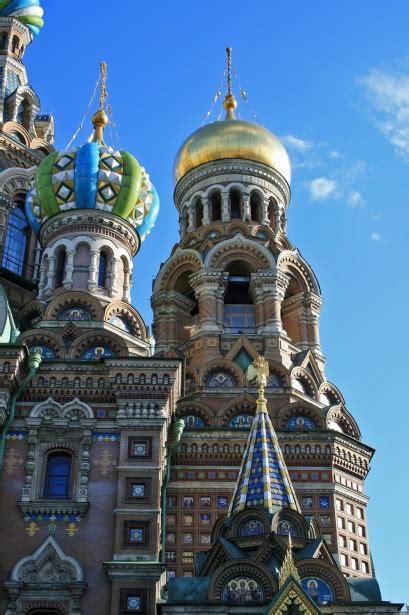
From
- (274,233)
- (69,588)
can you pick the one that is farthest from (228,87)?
(69,588)

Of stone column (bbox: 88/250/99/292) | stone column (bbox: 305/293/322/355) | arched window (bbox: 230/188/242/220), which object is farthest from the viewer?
arched window (bbox: 230/188/242/220)

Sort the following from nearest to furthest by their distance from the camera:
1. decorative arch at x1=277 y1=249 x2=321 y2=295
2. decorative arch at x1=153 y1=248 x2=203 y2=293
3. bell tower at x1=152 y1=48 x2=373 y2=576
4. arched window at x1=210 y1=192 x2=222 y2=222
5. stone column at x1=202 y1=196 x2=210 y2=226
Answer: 1. bell tower at x1=152 y1=48 x2=373 y2=576
2. decorative arch at x1=277 y1=249 x2=321 y2=295
3. decorative arch at x1=153 y1=248 x2=203 y2=293
4. stone column at x1=202 y1=196 x2=210 y2=226
5. arched window at x1=210 y1=192 x2=222 y2=222

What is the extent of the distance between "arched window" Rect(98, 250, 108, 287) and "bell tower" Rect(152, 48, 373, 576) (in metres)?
2.12

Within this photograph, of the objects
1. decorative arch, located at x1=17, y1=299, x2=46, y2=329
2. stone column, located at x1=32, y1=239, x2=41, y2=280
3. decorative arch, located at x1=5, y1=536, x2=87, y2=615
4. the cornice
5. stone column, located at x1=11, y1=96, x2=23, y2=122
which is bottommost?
decorative arch, located at x1=5, y1=536, x2=87, y2=615

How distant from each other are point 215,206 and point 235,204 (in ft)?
1.47

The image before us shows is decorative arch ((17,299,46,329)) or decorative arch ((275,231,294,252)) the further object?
decorative arch ((275,231,294,252))

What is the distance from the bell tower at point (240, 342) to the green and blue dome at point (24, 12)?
4415mm

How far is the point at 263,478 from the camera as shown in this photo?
11844 millimetres

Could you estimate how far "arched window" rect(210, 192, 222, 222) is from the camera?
20.5m

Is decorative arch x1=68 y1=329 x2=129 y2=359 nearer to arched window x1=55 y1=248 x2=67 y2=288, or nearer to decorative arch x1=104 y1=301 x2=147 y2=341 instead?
decorative arch x1=104 y1=301 x2=147 y2=341

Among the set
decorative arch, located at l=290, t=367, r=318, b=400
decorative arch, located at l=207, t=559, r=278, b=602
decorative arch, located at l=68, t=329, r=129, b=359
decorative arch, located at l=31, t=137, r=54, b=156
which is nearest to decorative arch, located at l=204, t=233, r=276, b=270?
decorative arch, located at l=290, t=367, r=318, b=400

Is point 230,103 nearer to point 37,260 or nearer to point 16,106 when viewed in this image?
point 16,106

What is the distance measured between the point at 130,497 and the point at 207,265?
721 centimetres

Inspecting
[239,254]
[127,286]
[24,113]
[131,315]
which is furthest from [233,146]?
[131,315]
